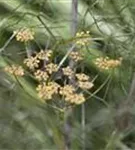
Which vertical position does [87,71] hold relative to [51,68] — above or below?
below

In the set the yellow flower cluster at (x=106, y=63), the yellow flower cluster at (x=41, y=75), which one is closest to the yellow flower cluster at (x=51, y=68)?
the yellow flower cluster at (x=41, y=75)

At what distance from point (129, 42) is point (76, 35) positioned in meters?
0.20

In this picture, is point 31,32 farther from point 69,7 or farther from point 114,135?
point 114,135

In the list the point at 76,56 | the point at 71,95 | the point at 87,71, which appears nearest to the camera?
the point at 71,95

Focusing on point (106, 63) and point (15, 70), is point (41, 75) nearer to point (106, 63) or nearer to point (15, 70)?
point (15, 70)

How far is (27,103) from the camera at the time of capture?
146 centimetres

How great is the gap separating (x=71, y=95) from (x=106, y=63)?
156mm

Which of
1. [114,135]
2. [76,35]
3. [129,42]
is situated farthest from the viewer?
[129,42]

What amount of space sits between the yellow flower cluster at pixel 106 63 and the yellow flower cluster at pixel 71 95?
13 cm

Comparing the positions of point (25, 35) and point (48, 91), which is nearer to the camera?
point (48, 91)

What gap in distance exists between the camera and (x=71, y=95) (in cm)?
131

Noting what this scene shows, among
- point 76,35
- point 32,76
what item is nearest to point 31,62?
point 32,76

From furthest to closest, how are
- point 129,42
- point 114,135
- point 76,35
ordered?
point 129,42, point 76,35, point 114,135

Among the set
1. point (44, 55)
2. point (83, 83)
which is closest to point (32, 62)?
point (44, 55)
